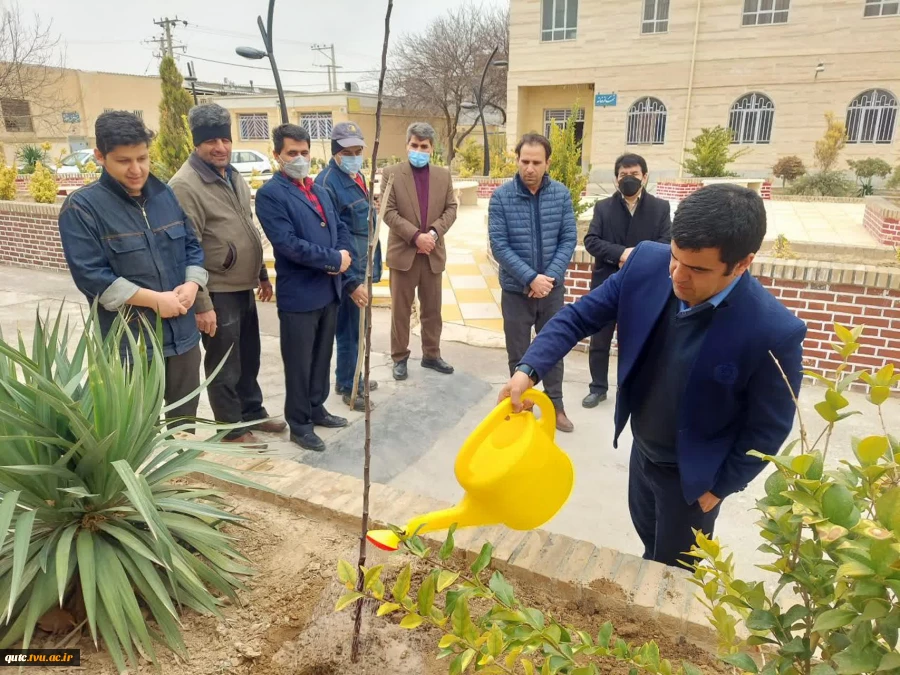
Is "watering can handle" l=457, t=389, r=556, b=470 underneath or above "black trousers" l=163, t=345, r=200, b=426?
above

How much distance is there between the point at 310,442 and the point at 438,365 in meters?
1.62

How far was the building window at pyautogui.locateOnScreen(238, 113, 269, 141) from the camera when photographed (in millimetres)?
36875

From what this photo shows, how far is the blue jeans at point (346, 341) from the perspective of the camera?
14.5ft

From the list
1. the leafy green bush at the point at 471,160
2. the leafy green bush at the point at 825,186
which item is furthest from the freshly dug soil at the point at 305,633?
the leafy green bush at the point at 825,186

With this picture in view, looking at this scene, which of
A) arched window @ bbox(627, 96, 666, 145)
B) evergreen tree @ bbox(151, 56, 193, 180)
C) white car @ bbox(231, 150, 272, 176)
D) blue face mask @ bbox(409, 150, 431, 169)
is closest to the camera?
blue face mask @ bbox(409, 150, 431, 169)

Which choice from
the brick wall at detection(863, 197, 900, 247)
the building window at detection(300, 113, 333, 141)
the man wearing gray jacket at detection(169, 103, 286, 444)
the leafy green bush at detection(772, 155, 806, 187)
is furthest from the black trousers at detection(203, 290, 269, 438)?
the building window at detection(300, 113, 333, 141)

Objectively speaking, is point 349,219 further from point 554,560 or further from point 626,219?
point 554,560

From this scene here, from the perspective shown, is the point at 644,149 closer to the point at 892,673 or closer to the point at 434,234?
the point at 434,234

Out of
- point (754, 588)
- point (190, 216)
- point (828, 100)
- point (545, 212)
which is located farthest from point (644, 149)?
point (754, 588)

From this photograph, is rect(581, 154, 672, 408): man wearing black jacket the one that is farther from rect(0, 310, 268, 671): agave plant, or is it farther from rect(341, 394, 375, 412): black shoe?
rect(0, 310, 268, 671): agave plant

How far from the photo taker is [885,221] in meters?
8.66

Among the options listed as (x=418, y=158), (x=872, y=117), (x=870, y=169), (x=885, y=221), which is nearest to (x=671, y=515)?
(x=418, y=158)

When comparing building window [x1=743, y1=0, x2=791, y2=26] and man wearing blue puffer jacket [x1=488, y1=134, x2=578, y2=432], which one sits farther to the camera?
Answer: building window [x1=743, y1=0, x2=791, y2=26]

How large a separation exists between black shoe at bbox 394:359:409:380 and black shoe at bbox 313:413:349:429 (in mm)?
907
